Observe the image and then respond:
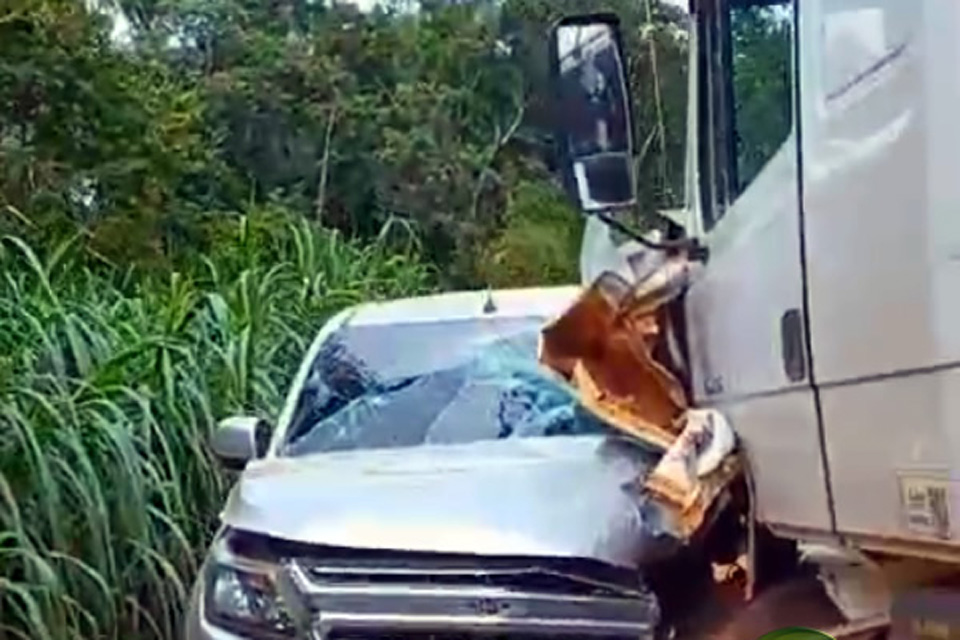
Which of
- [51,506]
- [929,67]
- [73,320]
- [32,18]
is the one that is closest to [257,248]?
[32,18]

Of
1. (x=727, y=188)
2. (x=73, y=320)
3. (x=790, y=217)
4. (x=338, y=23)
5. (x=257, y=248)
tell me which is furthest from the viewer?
(x=338, y=23)

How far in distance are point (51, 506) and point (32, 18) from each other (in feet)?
20.6

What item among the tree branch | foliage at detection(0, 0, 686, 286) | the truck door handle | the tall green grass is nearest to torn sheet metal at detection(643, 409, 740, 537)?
the truck door handle

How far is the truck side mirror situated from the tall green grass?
11.1 ft

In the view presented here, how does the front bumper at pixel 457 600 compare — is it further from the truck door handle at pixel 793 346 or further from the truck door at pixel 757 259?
the truck door handle at pixel 793 346

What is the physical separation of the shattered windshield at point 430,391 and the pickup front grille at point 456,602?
108 centimetres

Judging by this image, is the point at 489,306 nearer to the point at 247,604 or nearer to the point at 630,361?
the point at 630,361

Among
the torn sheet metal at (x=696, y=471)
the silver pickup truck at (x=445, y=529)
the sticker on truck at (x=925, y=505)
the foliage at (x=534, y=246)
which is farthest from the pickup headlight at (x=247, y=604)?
the foliage at (x=534, y=246)

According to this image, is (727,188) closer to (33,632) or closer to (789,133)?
(789,133)

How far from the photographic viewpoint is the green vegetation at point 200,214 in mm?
7789

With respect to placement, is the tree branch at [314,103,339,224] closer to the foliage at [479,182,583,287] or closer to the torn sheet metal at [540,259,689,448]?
the foliage at [479,182,583,287]

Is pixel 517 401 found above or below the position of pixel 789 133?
below

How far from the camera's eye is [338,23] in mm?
21312

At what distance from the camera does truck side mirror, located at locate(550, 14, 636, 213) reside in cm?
484
